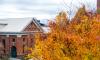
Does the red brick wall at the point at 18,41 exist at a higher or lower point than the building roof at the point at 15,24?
lower

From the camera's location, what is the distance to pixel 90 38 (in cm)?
2195

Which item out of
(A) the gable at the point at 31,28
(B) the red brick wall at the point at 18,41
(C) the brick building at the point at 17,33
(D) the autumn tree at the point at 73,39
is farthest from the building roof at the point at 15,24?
(D) the autumn tree at the point at 73,39

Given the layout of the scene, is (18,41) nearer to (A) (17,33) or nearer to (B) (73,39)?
(A) (17,33)

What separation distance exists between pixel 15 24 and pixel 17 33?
2.57 meters

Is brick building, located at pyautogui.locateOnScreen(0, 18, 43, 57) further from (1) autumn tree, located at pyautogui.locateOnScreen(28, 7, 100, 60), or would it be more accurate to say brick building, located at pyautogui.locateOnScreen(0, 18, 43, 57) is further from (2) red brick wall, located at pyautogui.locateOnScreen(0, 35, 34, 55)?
(1) autumn tree, located at pyautogui.locateOnScreen(28, 7, 100, 60)

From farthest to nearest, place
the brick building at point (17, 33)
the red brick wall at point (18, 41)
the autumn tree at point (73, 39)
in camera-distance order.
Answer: the brick building at point (17, 33) < the red brick wall at point (18, 41) < the autumn tree at point (73, 39)

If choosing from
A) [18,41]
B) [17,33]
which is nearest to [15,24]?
[17,33]

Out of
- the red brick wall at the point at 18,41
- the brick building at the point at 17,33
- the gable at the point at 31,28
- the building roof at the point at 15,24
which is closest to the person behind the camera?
the red brick wall at the point at 18,41

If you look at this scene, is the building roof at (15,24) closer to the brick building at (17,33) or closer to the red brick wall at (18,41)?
the brick building at (17,33)

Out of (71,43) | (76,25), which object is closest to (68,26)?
(76,25)

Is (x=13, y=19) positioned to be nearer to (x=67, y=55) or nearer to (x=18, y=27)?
(x=18, y=27)

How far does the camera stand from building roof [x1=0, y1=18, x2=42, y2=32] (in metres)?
68.3

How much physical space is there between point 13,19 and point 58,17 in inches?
1866

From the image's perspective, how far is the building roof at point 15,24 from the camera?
68.3 metres
